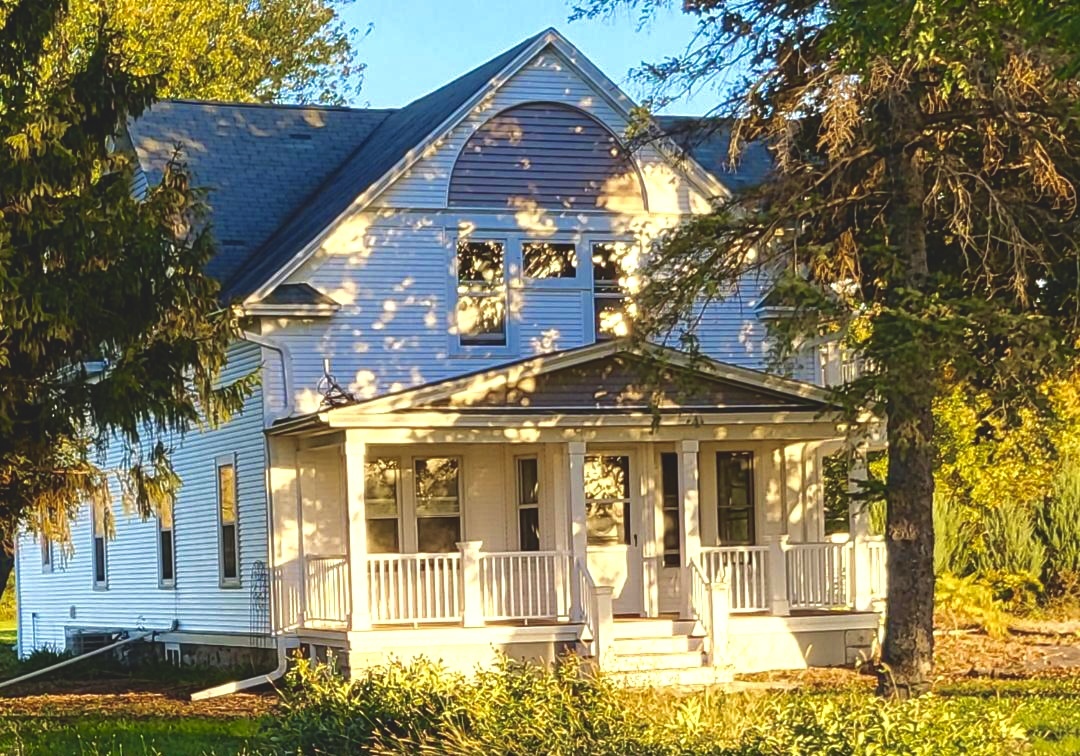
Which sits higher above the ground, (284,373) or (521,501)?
(284,373)

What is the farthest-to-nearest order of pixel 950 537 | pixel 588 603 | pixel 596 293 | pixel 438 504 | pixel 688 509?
pixel 950 537 < pixel 596 293 < pixel 438 504 < pixel 688 509 < pixel 588 603

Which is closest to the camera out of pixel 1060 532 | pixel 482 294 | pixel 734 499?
pixel 482 294

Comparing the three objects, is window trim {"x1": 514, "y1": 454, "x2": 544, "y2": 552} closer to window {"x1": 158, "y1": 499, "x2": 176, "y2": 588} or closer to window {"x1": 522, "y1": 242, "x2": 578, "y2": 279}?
window {"x1": 522, "y1": 242, "x2": 578, "y2": 279}

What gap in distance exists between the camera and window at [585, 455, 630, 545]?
23766 millimetres

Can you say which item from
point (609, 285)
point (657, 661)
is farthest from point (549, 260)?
point (657, 661)

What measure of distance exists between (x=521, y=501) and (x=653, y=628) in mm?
3147

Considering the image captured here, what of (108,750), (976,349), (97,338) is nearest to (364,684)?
(108,750)

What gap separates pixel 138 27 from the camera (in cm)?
4144

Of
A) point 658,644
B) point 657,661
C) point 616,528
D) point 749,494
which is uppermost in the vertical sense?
point 749,494

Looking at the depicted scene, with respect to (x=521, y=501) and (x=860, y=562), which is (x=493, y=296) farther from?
(x=860, y=562)

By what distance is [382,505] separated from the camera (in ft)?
77.5

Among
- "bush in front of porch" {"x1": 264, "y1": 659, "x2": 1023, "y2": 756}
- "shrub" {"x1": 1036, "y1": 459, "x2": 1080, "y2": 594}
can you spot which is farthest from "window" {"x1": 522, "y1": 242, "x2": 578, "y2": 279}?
"bush in front of porch" {"x1": 264, "y1": 659, "x2": 1023, "y2": 756}

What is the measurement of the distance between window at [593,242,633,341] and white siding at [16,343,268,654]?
477 centimetres

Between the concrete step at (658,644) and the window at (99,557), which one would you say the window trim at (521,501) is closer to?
the concrete step at (658,644)
